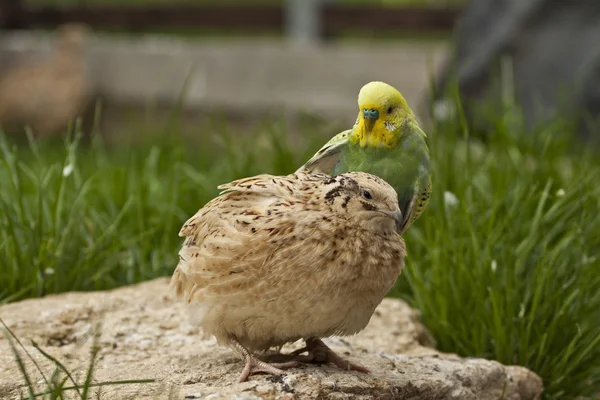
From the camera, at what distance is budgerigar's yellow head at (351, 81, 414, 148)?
2432mm

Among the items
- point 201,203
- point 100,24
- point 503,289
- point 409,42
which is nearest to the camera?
point 503,289

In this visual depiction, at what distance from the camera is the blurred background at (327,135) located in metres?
3.41

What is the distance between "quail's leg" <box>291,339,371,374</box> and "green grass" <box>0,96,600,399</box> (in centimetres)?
79

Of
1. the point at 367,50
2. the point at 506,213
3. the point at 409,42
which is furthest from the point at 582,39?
the point at 506,213

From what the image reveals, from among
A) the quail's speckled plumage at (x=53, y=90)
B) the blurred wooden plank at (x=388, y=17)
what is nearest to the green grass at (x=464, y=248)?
the blurred wooden plank at (x=388, y=17)

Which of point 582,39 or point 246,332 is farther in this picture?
point 582,39

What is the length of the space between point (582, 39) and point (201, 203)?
11.5ft

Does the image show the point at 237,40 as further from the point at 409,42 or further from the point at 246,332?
the point at 246,332

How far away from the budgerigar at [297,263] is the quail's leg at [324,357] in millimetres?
131

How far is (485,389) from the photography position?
286 cm

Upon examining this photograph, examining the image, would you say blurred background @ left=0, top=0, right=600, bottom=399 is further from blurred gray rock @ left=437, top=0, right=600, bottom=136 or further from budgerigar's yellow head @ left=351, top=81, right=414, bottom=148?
budgerigar's yellow head @ left=351, top=81, right=414, bottom=148

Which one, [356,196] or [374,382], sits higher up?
[356,196]


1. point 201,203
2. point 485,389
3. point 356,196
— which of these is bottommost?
Answer: point 485,389

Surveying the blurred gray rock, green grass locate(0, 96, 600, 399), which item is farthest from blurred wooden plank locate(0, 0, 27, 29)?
green grass locate(0, 96, 600, 399)
